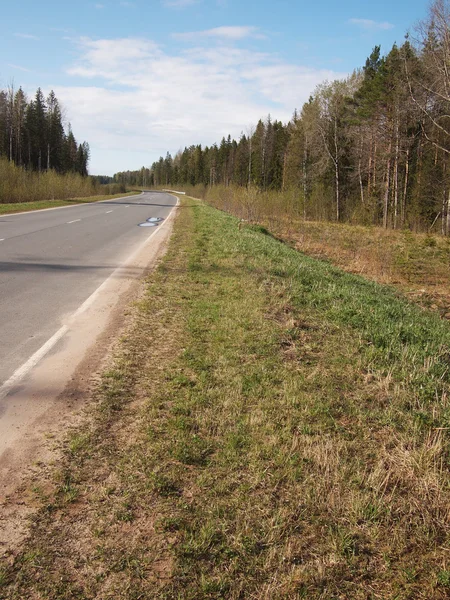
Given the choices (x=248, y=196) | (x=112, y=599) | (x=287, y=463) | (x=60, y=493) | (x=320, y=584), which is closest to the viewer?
(x=112, y=599)

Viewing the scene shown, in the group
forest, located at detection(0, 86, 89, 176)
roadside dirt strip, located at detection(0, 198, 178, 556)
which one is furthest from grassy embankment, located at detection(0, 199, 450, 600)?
forest, located at detection(0, 86, 89, 176)

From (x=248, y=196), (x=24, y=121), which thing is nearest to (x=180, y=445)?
(x=248, y=196)

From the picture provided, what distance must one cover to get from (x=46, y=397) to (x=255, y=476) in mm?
2144

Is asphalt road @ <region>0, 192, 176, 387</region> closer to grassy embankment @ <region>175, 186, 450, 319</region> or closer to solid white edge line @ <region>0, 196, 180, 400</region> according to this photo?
solid white edge line @ <region>0, 196, 180, 400</region>

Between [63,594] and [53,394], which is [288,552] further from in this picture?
[53,394]

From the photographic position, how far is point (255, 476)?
3070mm

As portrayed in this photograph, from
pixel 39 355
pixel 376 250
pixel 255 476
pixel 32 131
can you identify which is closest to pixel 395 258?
pixel 376 250

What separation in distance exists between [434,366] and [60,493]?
3.86m

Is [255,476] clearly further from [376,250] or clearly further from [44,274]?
[376,250]

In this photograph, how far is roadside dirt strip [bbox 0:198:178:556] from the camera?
2840mm

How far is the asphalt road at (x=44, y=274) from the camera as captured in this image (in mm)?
5633

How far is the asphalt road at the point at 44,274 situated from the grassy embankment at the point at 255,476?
126 centimetres

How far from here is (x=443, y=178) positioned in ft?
95.7

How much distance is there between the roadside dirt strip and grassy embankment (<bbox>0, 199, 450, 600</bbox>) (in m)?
0.15
